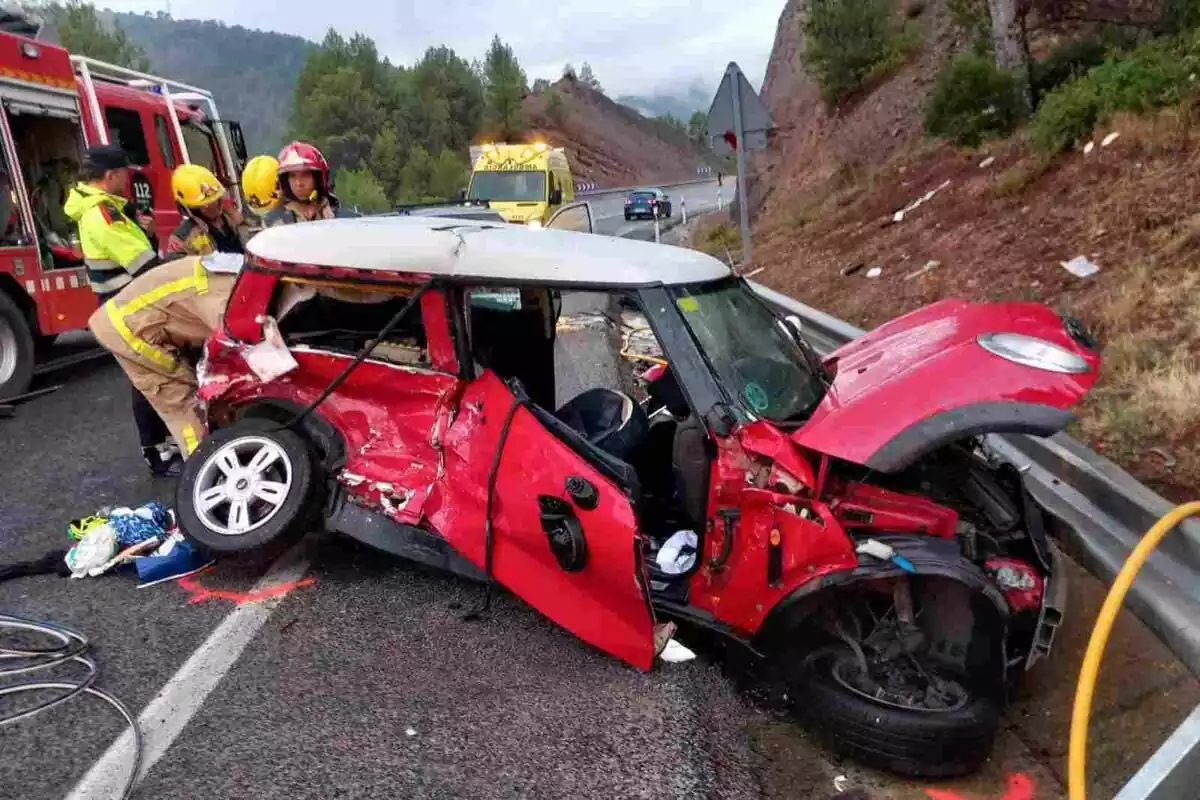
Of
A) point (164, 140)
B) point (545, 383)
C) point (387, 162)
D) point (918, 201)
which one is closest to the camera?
point (545, 383)

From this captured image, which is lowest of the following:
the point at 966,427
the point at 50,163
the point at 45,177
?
the point at 966,427

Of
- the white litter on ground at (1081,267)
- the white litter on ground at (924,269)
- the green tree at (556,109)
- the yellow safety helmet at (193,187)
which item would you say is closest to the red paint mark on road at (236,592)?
the yellow safety helmet at (193,187)

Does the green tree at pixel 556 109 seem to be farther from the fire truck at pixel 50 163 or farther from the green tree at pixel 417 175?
the fire truck at pixel 50 163

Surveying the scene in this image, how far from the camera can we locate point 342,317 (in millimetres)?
4152

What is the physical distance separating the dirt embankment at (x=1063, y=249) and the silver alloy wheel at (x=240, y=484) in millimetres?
3842

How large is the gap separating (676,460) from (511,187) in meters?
13.0

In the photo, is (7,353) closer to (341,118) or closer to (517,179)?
(517,179)

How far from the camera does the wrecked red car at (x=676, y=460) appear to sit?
9.46 feet

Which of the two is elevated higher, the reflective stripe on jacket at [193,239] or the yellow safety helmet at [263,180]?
the yellow safety helmet at [263,180]

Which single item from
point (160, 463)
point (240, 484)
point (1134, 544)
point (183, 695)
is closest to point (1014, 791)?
point (1134, 544)

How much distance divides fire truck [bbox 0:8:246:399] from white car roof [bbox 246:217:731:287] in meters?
4.51

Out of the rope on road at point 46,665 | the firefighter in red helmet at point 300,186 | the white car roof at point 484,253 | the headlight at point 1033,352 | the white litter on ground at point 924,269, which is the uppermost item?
the firefighter in red helmet at point 300,186

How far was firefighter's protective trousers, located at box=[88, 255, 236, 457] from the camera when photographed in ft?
15.2

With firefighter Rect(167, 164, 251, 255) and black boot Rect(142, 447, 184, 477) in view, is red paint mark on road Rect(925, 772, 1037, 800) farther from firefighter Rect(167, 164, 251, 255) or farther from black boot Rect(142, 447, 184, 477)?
firefighter Rect(167, 164, 251, 255)
